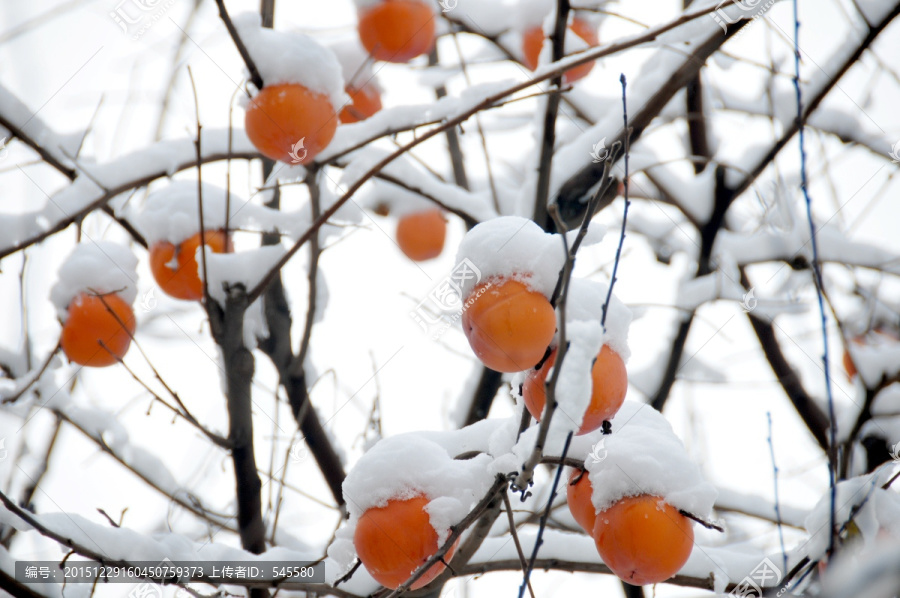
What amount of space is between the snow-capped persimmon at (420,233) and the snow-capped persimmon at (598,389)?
191 cm

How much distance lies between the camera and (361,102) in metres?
2.94

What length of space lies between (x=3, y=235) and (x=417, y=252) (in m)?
1.69

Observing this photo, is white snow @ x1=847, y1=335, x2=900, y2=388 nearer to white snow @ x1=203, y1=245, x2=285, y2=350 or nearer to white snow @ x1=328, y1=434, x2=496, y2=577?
white snow @ x1=328, y1=434, x2=496, y2=577

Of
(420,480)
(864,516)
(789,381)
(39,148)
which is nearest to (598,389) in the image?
(420,480)

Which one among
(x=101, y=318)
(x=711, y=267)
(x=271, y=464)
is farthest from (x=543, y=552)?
(x=711, y=267)

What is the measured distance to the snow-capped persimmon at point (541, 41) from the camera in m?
2.77

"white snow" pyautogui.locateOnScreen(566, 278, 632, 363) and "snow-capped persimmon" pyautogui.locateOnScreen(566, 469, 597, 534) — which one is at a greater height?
"white snow" pyautogui.locateOnScreen(566, 278, 632, 363)

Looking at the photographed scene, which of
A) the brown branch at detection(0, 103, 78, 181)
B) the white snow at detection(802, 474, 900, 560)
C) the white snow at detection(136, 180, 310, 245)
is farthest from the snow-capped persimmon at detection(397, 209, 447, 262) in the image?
the white snow at detection(802, 474, 900, 560)

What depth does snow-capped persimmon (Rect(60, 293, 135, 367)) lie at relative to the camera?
226 cm

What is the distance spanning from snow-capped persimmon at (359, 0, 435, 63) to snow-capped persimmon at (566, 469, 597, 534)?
186 cm

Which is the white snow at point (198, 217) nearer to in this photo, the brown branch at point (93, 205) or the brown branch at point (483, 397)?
the brown branch at point (93, 205)

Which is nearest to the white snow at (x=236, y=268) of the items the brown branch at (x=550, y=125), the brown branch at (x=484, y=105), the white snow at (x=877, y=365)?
the brown branch at (x=484, y=105)

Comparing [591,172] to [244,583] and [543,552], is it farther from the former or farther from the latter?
[244,583]

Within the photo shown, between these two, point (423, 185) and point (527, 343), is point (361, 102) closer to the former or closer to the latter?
point (423, 185)
